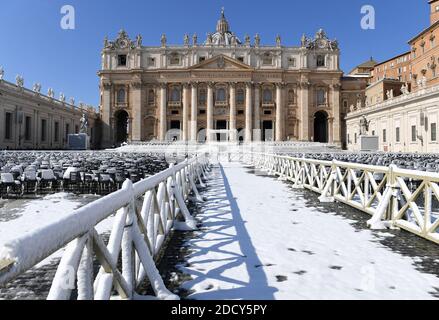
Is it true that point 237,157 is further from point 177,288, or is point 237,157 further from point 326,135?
point 326,135

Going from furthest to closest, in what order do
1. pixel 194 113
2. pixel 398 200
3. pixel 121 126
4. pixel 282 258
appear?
pixel 121 126 < pixel 194 113 < pixel 398 200 < pixel 282 258

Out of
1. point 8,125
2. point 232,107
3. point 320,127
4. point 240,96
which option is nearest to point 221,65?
point 240,96

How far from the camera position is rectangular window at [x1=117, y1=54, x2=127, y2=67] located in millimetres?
72312

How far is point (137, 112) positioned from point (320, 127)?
3950cm

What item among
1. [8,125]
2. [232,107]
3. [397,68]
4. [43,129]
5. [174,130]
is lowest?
[8,125]

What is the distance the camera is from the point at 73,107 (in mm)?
58719

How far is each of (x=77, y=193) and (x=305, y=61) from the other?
66737 millimetres

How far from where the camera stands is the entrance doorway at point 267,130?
71.9 meters

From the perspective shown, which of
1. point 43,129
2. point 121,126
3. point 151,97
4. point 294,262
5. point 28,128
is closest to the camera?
point 294,262

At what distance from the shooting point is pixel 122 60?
238ft

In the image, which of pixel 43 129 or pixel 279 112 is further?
pixel 279 112

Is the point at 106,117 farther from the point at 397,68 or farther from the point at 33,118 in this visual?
the point at 397,68

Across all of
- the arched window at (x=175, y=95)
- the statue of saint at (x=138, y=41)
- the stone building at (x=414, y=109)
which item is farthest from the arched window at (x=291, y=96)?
the statue of saint at (x=138, y=41)
